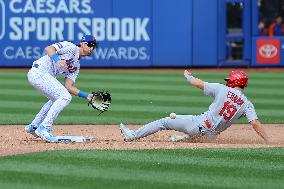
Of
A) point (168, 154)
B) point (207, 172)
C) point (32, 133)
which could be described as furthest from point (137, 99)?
point (207, 172)

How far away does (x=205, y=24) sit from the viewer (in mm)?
25422

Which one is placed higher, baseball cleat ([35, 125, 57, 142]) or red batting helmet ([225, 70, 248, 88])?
red batting helmet ([225, 70, 248, 88])

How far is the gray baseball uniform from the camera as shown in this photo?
11664 millimetres

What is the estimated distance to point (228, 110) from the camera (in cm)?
1172

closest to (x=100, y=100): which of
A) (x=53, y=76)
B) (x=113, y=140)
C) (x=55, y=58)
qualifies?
(x=113, y=140)

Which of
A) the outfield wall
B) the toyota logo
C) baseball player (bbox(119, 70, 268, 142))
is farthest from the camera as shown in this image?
the toyota logo

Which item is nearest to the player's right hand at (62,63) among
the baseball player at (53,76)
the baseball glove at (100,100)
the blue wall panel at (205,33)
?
the baseball player at (53,76)

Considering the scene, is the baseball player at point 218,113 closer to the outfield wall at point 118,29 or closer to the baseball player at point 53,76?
the baseball player at point 53,76

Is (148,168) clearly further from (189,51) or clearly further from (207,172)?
(189,51)

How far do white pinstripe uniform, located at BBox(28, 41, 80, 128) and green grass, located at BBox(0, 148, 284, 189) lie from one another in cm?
112

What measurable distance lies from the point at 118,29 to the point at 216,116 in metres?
13.6

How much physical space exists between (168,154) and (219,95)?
126 cm

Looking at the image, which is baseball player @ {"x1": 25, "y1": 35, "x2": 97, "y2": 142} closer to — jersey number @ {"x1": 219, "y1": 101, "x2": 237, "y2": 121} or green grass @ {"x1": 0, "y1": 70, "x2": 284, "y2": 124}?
jersey number @ {"x1": 219, "y1": 101, "x2": 237, "y2": 121}

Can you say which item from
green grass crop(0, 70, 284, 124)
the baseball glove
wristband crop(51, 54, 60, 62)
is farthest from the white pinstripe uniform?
green grass crop(0, 70, 284, 124)
